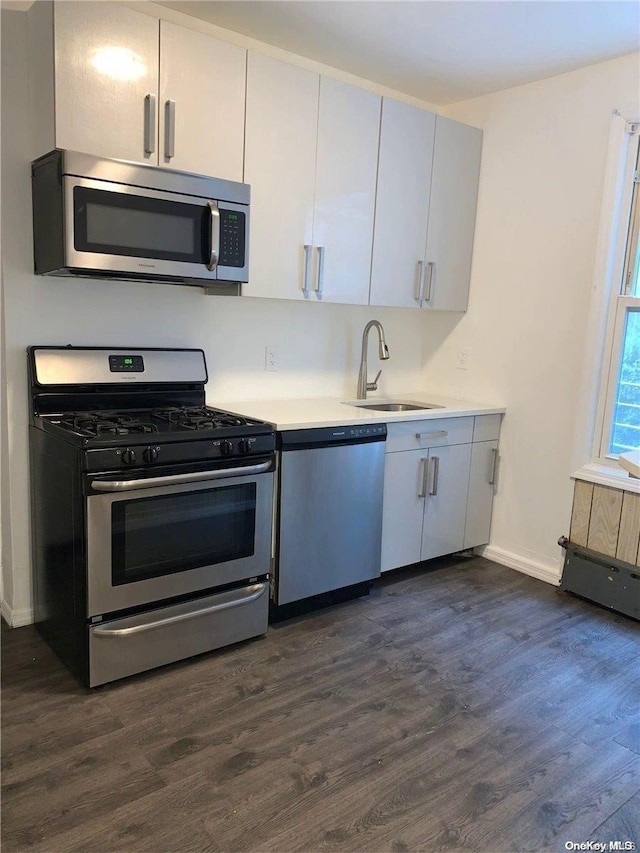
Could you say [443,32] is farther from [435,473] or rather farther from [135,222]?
[435,473]

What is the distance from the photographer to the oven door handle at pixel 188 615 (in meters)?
2.17

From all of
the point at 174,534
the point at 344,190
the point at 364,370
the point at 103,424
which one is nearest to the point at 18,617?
the point at 174,534

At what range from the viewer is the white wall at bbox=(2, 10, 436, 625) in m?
2.36

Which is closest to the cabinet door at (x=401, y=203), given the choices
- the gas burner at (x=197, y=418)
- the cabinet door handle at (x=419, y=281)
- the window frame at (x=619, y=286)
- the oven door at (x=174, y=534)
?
the cabinet door handle at (x=419, y=281)

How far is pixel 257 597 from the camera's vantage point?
254cm

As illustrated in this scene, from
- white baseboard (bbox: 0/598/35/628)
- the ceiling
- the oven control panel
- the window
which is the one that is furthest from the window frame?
white baseboard (bbox: 0/598/35/628)

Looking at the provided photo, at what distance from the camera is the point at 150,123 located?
231 cm

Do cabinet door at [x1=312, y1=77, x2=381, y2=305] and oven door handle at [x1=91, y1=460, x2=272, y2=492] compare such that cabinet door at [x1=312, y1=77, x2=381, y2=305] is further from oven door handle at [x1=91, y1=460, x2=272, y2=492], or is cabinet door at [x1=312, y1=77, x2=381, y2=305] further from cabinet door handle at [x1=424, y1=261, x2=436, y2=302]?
oven door handle at [x1=91, y1=460, x2=272, y2=492]

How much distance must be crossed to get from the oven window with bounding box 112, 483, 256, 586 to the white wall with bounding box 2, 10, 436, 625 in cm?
66

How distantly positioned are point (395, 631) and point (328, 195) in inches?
76.4

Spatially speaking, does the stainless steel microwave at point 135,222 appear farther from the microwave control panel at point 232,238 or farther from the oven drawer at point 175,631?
the oven drawer at point 175,631

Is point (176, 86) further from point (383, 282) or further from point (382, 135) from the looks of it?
point (383, 282)

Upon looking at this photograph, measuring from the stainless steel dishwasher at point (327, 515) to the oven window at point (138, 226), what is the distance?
0.81 m

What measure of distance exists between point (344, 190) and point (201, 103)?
788mm
